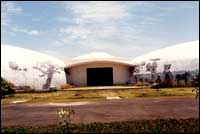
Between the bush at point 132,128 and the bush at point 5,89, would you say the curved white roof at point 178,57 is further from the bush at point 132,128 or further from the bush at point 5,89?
the bush at point 132,128

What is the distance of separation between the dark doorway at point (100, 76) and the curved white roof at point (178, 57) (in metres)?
2.98

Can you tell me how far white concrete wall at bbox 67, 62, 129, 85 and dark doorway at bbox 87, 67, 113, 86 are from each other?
0.70m

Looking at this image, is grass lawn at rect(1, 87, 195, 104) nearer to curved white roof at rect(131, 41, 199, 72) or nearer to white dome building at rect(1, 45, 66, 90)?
white dome building at rect(1, 45, 66, 90)

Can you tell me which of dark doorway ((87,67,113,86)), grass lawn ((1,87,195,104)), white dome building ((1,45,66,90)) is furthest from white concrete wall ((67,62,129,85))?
grass lawn ((1,87,195,104))

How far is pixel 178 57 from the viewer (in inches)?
1459

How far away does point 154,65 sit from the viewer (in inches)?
1464

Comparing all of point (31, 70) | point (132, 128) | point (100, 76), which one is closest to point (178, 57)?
point (100, 76)

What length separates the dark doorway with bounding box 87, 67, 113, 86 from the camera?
4078 cm

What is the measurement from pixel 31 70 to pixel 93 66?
7186 mm

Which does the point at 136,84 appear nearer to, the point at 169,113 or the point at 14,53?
the point at 14,53

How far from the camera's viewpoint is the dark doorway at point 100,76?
134 ft

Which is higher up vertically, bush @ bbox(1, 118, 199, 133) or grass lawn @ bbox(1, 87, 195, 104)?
bush @ bbox(1, 118, 199, 133)

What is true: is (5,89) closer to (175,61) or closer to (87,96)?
(87,96)

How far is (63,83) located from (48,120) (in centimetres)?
2359
